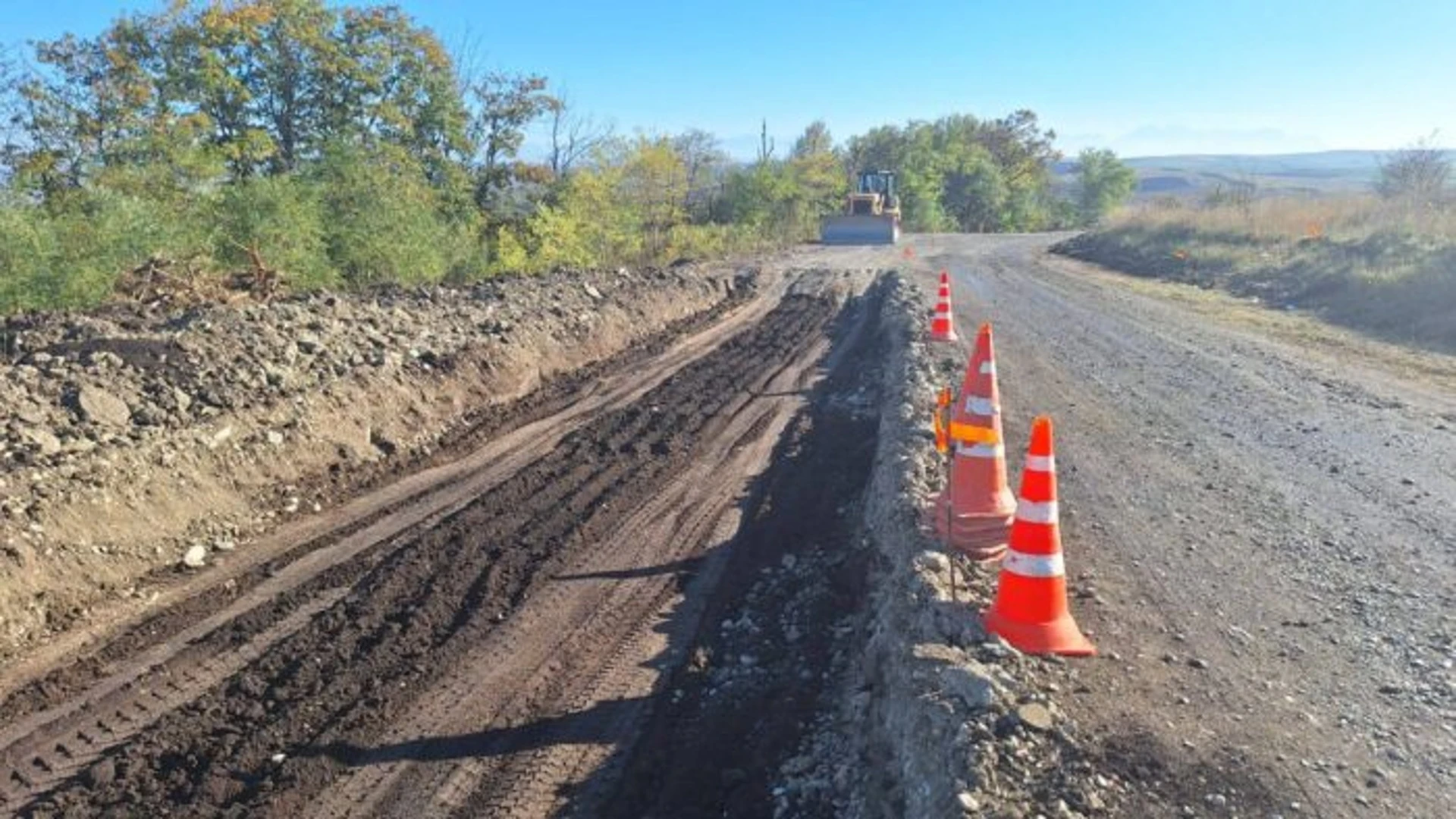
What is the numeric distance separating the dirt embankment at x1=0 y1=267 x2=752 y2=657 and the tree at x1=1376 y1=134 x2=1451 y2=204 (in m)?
26.1

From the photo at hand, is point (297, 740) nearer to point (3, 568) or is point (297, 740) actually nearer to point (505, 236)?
point (3, 568)

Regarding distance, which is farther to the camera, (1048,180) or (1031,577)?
(1048,180)

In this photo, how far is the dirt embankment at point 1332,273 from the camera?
12.8 meters

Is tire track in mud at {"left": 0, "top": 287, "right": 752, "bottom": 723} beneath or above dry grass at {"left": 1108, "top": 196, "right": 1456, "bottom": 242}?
beneath

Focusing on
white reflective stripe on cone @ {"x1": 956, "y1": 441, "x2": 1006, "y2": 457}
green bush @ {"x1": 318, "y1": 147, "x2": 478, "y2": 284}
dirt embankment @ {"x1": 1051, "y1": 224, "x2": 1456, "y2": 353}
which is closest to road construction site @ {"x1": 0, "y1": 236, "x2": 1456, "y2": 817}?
white reflective stripe on cone @ {"x1": 956, "y1": 441, "x2": 1006, "y2": 457}

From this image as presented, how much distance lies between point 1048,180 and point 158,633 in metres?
69.6

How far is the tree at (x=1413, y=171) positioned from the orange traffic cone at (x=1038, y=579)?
2686 cm

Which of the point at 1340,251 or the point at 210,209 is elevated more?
the point at 210,209

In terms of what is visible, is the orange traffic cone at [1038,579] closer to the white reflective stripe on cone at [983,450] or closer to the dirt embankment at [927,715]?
the dirt embankment at [927,715]

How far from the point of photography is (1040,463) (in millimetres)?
3809

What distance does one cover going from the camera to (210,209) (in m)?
14.0

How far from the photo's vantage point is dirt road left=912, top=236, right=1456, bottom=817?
3.09m

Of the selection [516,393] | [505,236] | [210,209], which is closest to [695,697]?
[516,393]

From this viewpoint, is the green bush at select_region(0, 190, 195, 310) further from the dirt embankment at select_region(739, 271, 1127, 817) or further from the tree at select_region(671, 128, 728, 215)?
the tree at select_region(671, 128, 728, 215)
